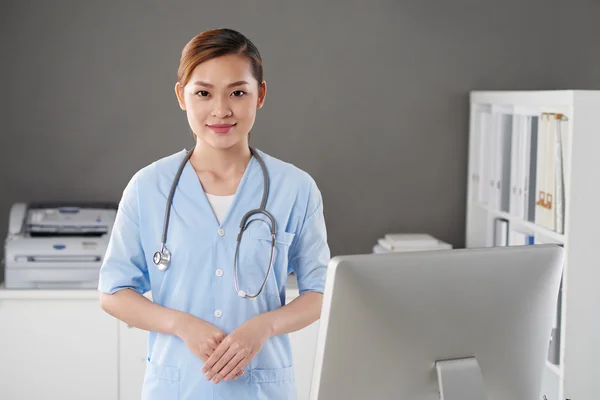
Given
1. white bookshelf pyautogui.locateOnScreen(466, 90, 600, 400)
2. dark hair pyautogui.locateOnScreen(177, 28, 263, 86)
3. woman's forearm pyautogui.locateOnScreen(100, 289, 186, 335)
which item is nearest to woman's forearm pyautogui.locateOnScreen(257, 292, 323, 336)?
woman's forearm pyautogui.locateOnScreen(100, 289, 186, 335)

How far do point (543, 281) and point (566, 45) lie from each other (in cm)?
251

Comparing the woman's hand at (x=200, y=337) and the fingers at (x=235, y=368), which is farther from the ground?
the woman's hand at (x=200, y=337)

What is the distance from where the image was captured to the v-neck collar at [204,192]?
171 cm

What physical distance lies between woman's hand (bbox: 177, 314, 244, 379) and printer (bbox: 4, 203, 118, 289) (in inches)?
62.5

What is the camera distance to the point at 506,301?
1.31 m

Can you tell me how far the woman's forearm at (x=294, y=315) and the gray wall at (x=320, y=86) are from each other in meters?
1.86

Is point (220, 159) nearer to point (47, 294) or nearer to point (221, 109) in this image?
point (221, 109)

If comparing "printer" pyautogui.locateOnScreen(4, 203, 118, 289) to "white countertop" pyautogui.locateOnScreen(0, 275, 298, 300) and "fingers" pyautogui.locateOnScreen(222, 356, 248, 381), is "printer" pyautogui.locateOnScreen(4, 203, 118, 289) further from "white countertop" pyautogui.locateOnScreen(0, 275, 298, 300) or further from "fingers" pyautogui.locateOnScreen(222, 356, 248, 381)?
"fingers" pyautogui.locateOnScreen(222, 356, 248, 381)

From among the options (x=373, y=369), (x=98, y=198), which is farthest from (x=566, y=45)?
(x=373, y=369)

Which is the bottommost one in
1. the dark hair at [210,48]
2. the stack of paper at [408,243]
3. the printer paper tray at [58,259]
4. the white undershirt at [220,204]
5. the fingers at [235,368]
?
the printer paper tray at [58,259]

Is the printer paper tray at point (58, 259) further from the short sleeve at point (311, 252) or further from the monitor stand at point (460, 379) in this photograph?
the monitor stand at point (460, 379)

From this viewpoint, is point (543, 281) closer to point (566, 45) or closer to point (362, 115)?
point (362, 115)

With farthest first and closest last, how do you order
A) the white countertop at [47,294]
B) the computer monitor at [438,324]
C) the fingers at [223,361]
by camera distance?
the white countertop at [47,294] → the fingers at [223,361] → the computer monitor at [438,324]

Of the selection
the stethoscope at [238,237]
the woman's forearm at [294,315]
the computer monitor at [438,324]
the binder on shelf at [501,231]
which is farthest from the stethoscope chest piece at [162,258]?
the binder on shelf at [501,231]
